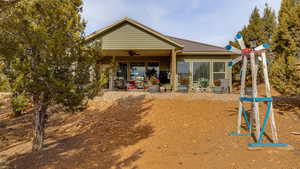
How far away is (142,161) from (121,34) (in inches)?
311

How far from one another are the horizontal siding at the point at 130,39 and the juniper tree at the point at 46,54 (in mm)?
5717

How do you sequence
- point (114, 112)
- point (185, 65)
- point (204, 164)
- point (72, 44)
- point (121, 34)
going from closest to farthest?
point (204, 164) < point (72, 44) < point (114, 112) < point (121, 34) < point (185, 65)

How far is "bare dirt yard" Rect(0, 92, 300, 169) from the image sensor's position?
10.6 ft

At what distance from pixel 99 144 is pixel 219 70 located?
9953 mm

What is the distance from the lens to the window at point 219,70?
11.7 meters

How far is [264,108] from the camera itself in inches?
264

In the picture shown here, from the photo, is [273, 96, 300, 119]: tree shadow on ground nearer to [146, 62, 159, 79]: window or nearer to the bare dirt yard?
the bare dirt yard

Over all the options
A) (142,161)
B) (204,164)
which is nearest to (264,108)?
(204,164)

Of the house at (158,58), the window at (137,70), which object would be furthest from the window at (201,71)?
the window at (137,70)

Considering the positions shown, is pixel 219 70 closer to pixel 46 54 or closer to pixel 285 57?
pixel 285 57

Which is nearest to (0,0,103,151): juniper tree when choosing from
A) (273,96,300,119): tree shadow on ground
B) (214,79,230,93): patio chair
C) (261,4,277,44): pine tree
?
(273,96,300,119): tree shadow on ground

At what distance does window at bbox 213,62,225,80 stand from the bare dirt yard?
14.6 ft

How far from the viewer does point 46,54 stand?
315 centimetres

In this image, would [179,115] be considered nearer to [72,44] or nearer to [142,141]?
[142,141]
